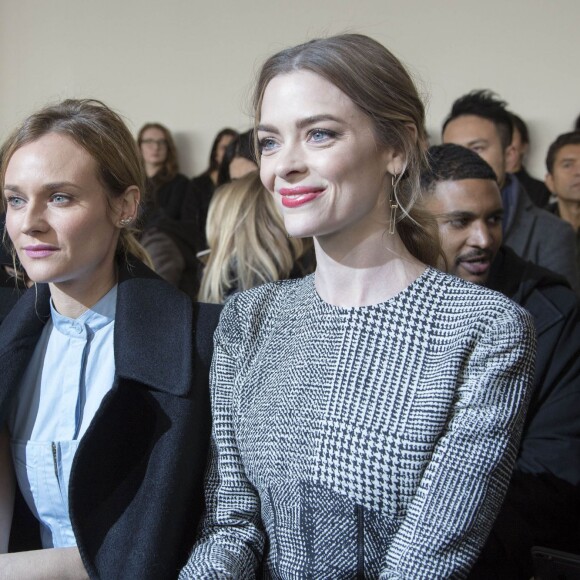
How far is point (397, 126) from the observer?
4.65 feet

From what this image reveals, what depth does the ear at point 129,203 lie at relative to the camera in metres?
1.69

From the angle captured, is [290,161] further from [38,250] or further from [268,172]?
[38,250]

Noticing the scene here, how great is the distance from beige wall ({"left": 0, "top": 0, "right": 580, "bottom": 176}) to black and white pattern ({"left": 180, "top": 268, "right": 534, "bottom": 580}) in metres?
3.80

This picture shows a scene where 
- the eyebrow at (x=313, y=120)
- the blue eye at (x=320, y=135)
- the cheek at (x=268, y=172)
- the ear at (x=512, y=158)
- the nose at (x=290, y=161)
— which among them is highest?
the eyebrow at (x=313, y=120)

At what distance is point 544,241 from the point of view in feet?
9.98

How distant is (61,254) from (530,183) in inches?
136

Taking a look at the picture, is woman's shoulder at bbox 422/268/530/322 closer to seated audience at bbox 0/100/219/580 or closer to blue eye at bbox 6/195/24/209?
seated audience at bbox 0/100/219/580

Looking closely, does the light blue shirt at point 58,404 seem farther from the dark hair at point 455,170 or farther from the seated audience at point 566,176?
the seated audience at point 566,176

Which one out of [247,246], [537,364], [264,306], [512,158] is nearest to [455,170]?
[537,364]

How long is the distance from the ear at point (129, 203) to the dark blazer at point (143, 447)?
15 centimetres

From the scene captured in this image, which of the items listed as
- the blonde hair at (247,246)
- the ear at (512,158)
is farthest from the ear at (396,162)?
the ear at (512,158)

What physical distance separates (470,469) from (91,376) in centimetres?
77

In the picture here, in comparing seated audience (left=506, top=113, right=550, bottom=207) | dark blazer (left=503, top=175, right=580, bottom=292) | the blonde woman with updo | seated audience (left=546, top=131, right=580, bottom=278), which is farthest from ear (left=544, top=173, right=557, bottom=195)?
the blonde woman with updo

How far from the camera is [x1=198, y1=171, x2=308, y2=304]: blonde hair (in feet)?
8.46
